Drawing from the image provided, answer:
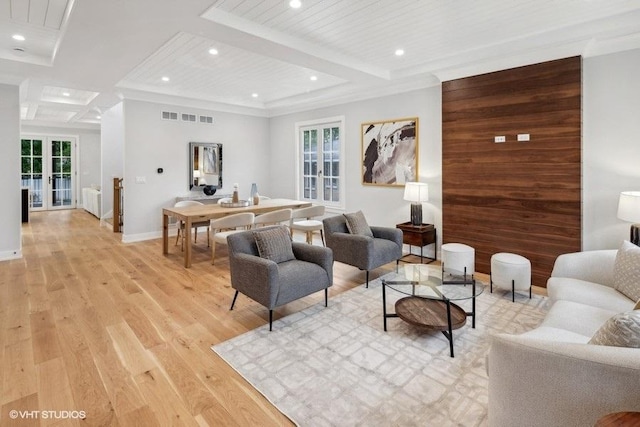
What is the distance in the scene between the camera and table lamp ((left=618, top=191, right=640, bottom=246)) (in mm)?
3170

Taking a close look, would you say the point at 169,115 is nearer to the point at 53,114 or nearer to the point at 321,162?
the point at 321,162

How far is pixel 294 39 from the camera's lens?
386 centimetres

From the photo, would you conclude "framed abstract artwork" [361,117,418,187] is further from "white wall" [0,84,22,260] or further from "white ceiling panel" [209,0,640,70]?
"white wall" [0,84,22,260]

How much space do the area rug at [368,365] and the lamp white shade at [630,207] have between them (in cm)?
113

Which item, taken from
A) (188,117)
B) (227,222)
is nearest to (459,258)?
(227,222)

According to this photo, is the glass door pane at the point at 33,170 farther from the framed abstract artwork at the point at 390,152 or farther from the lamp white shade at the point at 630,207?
the lamp white shade at the point at 630,207

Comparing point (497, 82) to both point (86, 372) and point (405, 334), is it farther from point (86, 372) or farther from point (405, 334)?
point (86, 372)

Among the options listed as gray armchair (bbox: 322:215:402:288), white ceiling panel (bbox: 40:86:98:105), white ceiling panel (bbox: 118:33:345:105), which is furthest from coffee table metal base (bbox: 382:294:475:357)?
white ceiling panel (bbox: 40:86:98:105)

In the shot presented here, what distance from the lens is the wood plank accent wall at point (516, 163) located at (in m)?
3.84

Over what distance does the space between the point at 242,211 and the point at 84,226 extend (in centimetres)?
508

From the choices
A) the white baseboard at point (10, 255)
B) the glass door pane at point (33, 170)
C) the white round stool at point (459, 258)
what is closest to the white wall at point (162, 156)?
the white baseboard at point (10, 255)

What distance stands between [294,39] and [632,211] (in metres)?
3.75

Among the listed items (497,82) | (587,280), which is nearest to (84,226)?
(497,82)

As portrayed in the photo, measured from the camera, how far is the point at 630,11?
323cm
